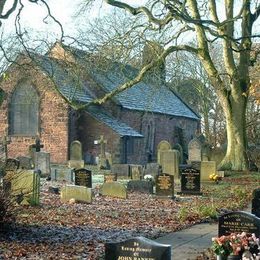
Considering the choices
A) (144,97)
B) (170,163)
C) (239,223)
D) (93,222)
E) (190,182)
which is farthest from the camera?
(144,97)

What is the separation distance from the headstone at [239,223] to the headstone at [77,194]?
811 centimetres

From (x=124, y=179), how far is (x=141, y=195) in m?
6.32

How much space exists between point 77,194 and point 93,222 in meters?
3.81

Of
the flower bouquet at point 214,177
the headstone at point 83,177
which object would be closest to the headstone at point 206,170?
the flower bouquet at point 214,177

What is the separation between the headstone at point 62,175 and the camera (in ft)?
76.2

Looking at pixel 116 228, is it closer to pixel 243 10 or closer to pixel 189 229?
pixel 189 229

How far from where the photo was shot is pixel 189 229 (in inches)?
481

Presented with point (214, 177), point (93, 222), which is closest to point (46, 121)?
point (214, 177)

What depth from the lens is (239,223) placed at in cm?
859

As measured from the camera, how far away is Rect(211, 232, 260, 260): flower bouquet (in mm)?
7301

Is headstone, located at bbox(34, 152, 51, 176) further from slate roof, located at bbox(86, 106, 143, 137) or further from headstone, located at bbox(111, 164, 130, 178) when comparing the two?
slate roof, located at bbox(86, 106, 143, 137)

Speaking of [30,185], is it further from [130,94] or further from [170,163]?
[130,94]

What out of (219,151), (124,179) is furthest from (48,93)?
(124,179)

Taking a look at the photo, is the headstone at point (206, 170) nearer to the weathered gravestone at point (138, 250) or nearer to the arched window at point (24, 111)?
the arched window at point (24, 111)
